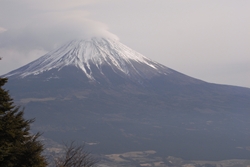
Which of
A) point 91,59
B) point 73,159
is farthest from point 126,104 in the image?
point 73,159

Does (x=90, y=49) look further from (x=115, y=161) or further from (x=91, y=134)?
(x=115, y=161)

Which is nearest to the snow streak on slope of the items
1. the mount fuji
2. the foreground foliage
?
the mount fuji

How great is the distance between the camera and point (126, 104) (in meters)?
121

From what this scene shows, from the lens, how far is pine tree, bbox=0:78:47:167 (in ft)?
35.4

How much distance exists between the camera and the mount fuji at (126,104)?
311 feet

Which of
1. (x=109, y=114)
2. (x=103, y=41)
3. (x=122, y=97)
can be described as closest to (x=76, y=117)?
(x=109, y=114)

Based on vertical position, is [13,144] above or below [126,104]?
below

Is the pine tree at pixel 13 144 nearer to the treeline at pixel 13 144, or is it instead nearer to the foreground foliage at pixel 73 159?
the treeline at pixel 13 144

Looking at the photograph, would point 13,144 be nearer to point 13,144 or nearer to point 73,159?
point 13,144

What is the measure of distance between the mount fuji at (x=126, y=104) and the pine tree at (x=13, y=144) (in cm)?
7187

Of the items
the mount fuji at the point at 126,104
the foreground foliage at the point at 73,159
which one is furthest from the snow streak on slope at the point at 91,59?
the foreground foliage at the point at 73,159

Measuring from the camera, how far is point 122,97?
12525 centimetres

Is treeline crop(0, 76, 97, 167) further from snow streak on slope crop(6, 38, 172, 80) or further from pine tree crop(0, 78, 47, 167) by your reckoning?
snow streak on slope crop(6, 38, 172, 80)

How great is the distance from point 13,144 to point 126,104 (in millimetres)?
109898
